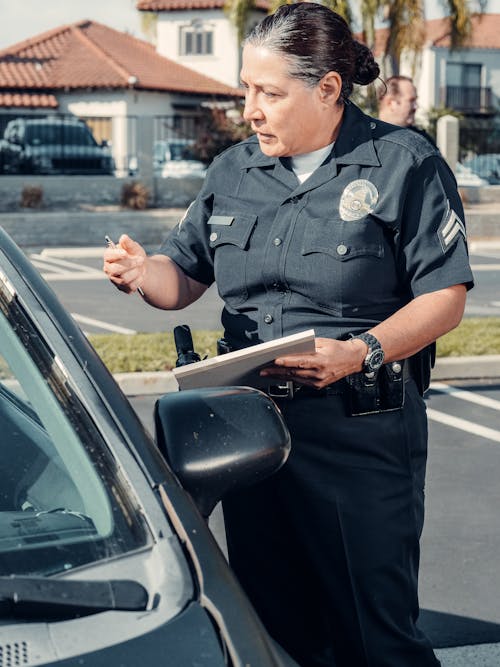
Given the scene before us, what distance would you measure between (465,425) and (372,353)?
433cm

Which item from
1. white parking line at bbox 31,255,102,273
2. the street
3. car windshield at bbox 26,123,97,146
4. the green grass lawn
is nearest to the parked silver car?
car windshield at bbox 26,123,97,146

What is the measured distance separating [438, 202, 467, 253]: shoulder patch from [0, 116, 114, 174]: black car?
63.6ft

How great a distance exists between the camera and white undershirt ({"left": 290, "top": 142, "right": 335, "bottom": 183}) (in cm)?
271

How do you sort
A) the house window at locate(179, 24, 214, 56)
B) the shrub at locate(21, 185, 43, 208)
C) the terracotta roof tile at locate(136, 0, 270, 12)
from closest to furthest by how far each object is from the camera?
the shrub at locate(21, 185, 43, 208) < the terracotta roof tile at locate(136, 0, 270, 12) < the house window at locate(179, 24, 214, 56)

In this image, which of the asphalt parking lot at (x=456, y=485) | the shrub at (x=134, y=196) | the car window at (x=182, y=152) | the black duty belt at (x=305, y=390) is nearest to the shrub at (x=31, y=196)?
the shrub at (x=134, y=196)

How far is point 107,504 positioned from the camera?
5.92 ft

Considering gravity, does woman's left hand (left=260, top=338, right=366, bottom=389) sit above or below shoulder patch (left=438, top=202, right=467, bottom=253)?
below

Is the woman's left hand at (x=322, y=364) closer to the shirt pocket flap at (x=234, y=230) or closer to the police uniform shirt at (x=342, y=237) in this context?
the police uniform shirt at (x=342, y=237)

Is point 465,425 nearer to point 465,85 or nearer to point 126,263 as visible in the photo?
point 126,263

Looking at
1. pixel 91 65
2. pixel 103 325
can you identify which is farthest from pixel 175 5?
pixel 103 325

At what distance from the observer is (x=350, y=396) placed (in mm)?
2654

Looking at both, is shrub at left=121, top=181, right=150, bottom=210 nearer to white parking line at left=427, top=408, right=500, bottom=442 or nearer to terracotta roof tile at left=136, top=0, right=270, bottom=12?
white parking line at left=427, top=408, right=500, bottom=442

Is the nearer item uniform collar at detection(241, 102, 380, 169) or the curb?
uniform collar at detection(241, 102, 380, 169)

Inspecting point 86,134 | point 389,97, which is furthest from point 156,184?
point 389,97
